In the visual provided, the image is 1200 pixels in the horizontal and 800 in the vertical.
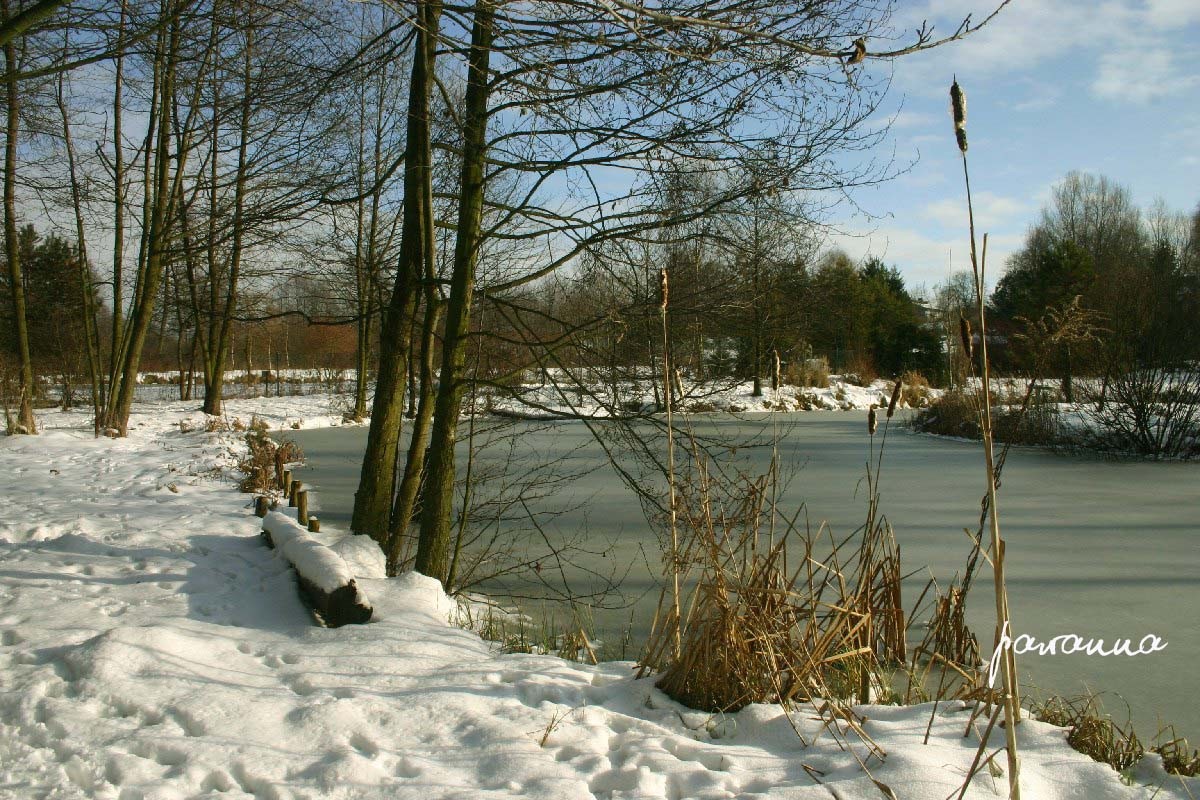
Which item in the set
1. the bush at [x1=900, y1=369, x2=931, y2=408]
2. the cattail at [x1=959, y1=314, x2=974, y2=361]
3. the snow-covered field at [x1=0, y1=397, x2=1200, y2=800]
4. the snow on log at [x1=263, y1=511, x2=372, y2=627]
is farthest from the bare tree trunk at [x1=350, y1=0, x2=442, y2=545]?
the bush at [x1=900, y1=369, x2=931, y2=408]

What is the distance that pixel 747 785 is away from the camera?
2.36 m

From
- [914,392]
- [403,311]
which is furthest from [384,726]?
[914,392]

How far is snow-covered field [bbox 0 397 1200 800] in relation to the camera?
2.32 meters

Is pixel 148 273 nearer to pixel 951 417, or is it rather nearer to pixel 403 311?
pixel 403 311

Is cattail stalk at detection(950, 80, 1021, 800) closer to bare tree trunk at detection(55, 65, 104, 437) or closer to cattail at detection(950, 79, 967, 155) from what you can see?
cattail at detection(950, 79, 967, 155)

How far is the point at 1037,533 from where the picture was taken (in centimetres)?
749

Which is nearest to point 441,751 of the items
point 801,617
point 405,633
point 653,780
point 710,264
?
point 653,780

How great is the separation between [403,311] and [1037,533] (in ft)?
18.6

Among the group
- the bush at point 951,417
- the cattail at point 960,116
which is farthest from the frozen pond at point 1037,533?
the cattail at point 960,116

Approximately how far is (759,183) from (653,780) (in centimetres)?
347

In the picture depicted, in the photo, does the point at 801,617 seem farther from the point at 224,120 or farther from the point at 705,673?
the point at 224,120

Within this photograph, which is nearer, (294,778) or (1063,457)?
(294,778)

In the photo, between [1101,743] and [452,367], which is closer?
[1101,743]

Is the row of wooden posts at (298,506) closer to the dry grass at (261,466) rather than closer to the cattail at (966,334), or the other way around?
the dry grass at (261,466)
